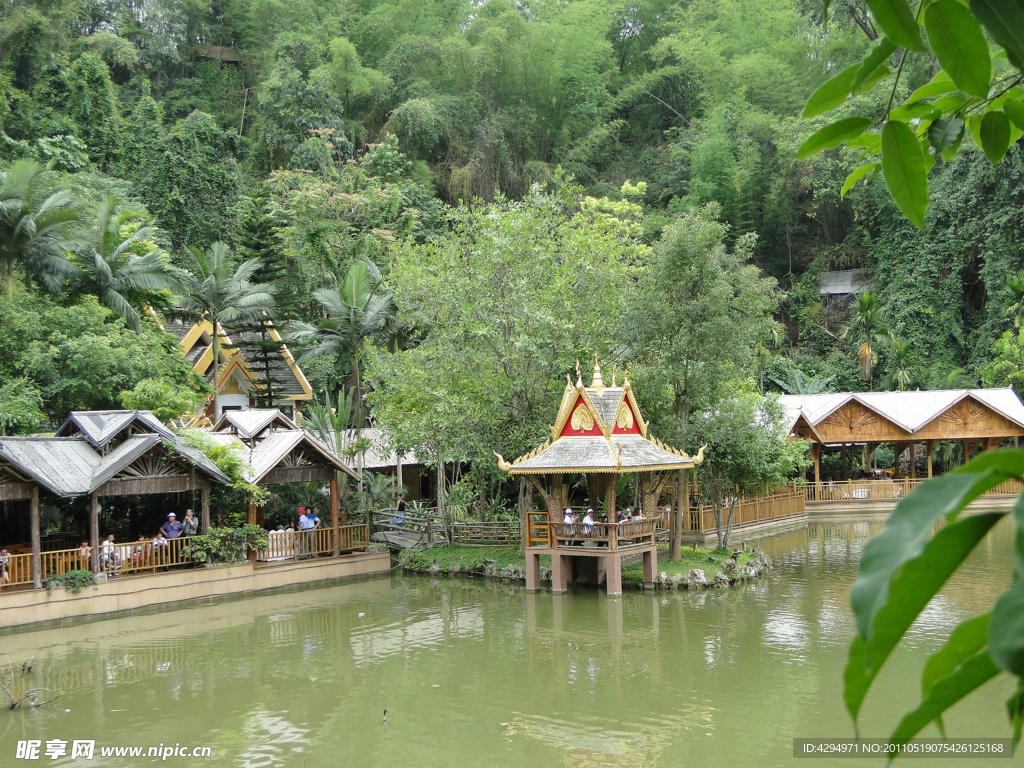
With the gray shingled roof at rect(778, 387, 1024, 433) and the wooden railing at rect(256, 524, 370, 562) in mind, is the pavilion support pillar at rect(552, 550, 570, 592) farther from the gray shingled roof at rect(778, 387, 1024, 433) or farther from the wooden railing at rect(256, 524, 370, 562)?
the gray shingled roof at rect(778, 387, 1024, 433)

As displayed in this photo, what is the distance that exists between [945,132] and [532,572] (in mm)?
14369

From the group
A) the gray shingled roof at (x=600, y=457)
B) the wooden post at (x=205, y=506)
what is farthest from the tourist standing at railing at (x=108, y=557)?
the gray shingled roof at (x=600, y=457)

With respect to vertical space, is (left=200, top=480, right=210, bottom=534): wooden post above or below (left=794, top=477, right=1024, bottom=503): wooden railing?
above

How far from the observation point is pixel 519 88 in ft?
124

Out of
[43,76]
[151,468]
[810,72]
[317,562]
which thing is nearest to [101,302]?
[151,468]

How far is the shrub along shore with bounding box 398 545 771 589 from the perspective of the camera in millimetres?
15203

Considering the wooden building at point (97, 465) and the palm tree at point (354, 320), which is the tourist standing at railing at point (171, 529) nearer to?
the wooden building at point (97, 465)

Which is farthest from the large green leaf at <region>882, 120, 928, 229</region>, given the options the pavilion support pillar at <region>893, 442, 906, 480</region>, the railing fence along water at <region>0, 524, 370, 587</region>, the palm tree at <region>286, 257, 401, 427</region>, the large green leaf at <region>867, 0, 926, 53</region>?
the pavilion support pillar at <region>893, 442, 906, 480</region>

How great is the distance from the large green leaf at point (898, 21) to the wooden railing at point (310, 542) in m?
16.1

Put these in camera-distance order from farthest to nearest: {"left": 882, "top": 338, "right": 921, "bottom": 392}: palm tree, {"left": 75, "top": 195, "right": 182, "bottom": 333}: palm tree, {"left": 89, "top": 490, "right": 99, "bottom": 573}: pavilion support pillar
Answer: {"left": 882, "top": 338, "right": 921, "bottom": 392}: palm tree
{"left": 75, "top": 195, "right": 182, "bottom": 333}: palm tree
{"left": 89, "top": 490, "right": 99, "bottom": 573}: pavilion support pillar

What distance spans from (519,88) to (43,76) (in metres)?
18.6

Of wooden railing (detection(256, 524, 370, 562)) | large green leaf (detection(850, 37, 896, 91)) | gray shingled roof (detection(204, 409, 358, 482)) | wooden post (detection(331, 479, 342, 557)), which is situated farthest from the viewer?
wooden post (detection(331, 479, 342, 557))

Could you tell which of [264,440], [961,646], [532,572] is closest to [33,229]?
[264,440]

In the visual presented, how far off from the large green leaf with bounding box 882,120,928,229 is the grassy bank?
47.6 feet
